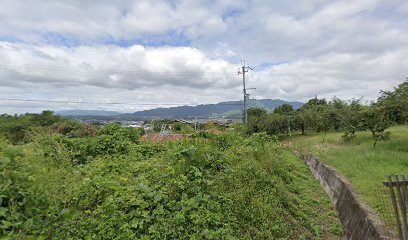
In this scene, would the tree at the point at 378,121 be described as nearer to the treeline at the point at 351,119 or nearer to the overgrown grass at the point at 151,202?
the treeline at the point at 351,119

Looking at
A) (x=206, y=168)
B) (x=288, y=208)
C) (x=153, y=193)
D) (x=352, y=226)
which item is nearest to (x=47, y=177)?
(x=153, y=193)

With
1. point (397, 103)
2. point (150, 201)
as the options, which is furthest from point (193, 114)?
point (150, 201)

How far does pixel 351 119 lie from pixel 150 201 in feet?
61.9

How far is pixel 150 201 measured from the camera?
3893mm

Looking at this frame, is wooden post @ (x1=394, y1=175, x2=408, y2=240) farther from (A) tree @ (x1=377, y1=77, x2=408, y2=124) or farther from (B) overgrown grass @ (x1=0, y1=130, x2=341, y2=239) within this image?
(A) tree @ (x1=377, y1=77, x2=408, y2=124)

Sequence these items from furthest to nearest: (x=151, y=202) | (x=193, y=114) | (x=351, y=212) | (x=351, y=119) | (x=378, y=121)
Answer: (x=193, y=114) → (x=351, y=119) → (x=378, y=121) → (x=351, y=212) → (x=151, y=202)

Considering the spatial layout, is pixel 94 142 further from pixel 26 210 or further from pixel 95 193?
pixel 26 210

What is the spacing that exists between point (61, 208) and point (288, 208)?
4.42 metres

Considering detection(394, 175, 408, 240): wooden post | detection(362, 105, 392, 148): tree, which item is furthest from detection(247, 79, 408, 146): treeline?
detection(394, 175, 408, 240): wooden post

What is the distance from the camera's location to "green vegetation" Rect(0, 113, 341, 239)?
2859 millimetres

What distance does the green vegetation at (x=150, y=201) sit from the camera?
2859mm

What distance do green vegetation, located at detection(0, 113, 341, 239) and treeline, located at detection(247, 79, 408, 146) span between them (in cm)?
865

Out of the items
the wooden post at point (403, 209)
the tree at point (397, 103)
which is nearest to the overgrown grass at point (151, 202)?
the wooden post at point (403, 209)

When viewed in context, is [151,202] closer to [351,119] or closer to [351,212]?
[351,212]
